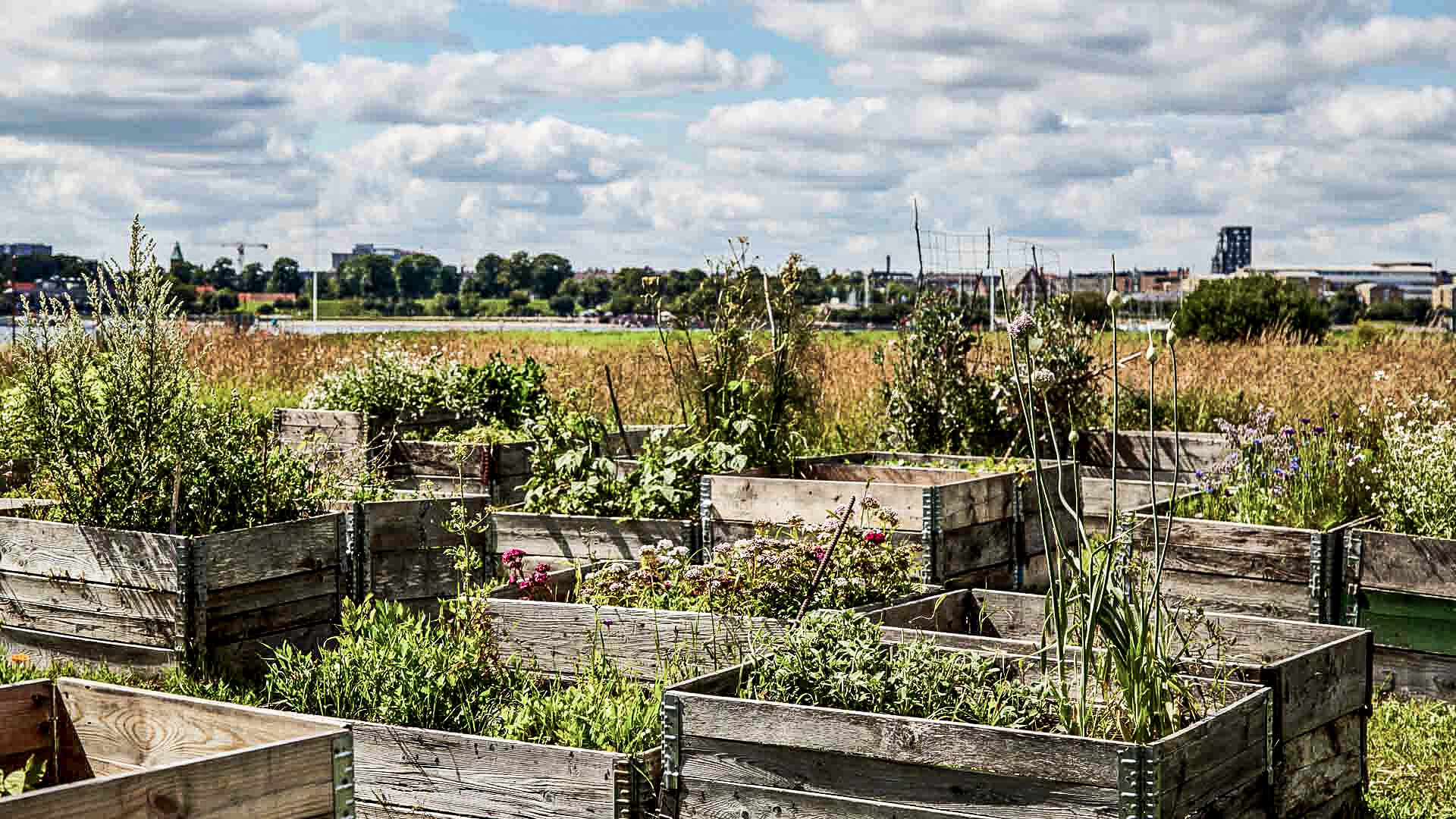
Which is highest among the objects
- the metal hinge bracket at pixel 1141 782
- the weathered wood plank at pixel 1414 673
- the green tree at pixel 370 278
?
the green tree at pixel 370 278

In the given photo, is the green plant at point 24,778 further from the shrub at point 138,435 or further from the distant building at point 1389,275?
the distant building at point 1389,275

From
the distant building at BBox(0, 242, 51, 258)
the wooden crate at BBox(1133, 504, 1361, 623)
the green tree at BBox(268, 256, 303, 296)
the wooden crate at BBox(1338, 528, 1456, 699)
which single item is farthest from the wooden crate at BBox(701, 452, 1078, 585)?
the green tree at BBox(268, 256, 303, 296)

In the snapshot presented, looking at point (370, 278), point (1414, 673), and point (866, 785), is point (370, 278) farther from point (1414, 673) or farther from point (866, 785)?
point (866, 785)

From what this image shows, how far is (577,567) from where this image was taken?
5867mm

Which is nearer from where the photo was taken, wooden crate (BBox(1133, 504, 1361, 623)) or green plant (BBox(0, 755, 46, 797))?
green plant (BBox(0, 755, 46, 797))

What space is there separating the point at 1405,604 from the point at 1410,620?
69 millimetres

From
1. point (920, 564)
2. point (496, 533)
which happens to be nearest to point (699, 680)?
point (920, 564)

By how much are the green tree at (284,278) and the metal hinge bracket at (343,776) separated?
119ft

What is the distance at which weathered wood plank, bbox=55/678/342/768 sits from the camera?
339 cm

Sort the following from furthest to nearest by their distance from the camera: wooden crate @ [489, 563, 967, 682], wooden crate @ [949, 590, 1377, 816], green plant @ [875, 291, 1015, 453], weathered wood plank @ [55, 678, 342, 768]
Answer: green plant @ [875, 291, 1015, 453] → wooden crate @ [489, 563, 967, 682] → wooden crate @ [949, 590, 1377, 816] → weathered wood plank @ [55, 678, 342, 768]

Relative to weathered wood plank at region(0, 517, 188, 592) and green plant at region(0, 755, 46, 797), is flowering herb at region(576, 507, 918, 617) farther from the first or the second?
green plant at region(0, 755, 46, 797)

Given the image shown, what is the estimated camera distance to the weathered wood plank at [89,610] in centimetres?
614

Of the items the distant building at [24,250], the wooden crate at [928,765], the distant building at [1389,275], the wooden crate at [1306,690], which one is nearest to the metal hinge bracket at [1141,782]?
the wooden crate at [928,765]

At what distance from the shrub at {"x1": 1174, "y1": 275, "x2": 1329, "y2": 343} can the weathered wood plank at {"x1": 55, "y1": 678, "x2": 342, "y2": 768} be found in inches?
831
